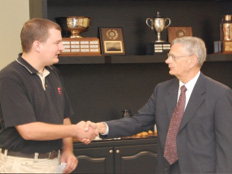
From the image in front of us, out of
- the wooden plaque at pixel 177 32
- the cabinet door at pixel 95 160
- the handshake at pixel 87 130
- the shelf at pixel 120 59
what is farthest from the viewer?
the wooden plaque at pixel 177 32

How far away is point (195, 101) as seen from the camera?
9.73ft

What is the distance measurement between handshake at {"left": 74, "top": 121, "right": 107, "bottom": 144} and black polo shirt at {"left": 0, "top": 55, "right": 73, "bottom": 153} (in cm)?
12

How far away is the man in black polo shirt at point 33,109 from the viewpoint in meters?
2.71

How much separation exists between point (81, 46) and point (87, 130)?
44.3 inches

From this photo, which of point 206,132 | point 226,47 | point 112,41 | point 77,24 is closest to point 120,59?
point 112,41

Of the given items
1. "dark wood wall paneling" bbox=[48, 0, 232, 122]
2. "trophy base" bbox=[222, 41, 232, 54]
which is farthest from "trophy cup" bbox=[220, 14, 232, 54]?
"dark wood wall paneling" bbox=[48, 0, 232, 122]

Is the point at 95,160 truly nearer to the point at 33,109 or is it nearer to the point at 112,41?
the point at 112,41

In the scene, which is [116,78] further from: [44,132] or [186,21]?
[44,132]

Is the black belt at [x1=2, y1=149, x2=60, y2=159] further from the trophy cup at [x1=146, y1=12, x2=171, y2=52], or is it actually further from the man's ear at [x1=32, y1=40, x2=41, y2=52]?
the trophy cup at [x1=146, y1=12, x2=171, y2=52]

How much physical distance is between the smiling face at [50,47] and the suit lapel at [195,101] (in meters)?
0.85

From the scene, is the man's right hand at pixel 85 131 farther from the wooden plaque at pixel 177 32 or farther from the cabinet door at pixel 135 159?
the wooden plaque at pixel 177 32

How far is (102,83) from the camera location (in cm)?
456

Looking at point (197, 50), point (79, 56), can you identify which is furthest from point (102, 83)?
point (197, 50)

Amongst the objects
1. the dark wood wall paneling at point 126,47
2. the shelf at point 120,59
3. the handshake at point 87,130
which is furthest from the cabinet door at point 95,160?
the handshake at point 87,130
